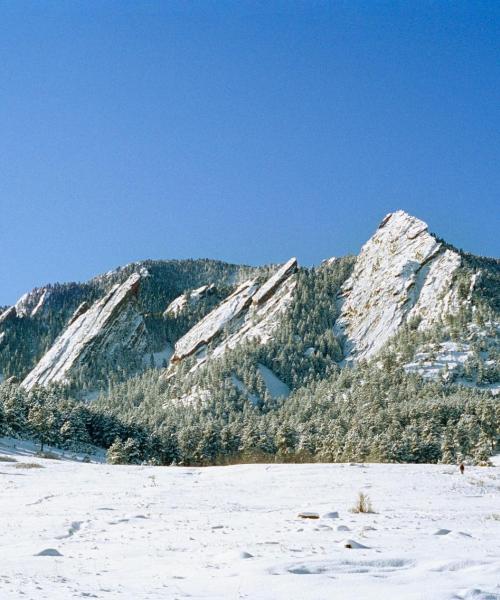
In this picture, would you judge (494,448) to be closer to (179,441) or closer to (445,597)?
(179,441)

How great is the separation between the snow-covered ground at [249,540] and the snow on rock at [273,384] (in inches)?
4977

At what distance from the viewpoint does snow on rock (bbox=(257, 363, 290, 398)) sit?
151m

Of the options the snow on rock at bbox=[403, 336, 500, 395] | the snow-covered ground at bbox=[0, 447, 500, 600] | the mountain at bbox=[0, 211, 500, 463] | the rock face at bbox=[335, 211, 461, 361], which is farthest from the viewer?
the rock face at bbox=[335, 211, 461, 361]

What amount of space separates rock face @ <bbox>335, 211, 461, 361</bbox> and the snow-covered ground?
139m

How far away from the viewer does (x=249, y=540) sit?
1217 cm

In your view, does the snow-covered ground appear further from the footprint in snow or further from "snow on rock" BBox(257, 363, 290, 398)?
"snow on rock" BBox(257, 363, 290, 398)

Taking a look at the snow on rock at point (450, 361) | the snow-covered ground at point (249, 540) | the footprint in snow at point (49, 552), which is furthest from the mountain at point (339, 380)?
the footprint in snow at point (49, 552)

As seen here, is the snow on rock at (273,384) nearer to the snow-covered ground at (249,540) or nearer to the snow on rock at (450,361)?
the snow on rock at (450,361)

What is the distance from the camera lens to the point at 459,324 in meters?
142

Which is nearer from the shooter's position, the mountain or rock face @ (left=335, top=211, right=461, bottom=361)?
the mountain

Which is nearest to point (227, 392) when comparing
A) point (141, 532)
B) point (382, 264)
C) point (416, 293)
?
point (416, 293)

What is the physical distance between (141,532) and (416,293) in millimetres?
167386

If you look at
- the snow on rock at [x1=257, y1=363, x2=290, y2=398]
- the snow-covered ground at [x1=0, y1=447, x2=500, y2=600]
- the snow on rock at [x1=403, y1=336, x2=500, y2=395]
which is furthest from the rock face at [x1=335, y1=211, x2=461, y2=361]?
the snow-covered ground at [x1=0, y1=447, x2=500, y2=600]

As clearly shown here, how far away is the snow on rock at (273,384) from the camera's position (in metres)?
151
